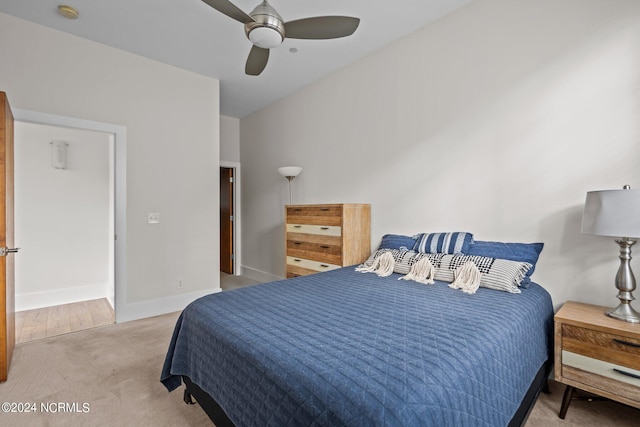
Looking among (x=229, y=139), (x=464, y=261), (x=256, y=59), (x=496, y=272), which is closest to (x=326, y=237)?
(x=464, y=261)

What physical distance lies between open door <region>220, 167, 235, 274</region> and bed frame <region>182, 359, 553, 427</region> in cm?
388

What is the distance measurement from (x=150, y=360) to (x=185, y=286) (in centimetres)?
141

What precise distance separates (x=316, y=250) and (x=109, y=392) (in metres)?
2.05

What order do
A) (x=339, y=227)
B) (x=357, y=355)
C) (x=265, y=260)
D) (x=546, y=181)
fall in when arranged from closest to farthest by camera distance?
1. (x=357, y=355)
2. (x=546, y=181)
3. (x=339, y=227)
4. (x=265, y=260)

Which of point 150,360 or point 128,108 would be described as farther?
point 128,108

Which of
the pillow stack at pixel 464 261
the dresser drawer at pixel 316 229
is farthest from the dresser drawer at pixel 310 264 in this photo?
the pillow stack at pixel 464 261

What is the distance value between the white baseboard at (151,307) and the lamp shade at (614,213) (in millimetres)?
3890

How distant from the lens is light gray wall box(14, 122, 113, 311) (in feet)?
11.9

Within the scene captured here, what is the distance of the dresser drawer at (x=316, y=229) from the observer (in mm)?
3035

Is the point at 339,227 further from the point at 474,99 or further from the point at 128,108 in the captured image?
the point at 128,108

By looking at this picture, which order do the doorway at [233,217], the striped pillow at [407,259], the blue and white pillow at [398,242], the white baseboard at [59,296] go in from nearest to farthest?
the striped pillow at [407,259] → the blue and white pillow at [398,242] → the white baseboard at [59,296] → the doorway at [233,217]

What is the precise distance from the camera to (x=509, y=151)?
226 cm

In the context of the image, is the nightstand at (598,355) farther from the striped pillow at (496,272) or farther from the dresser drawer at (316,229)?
the dresser drawer at (316,229)

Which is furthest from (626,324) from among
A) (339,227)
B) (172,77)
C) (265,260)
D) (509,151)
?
(172,77)
